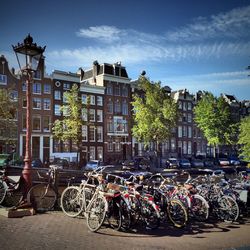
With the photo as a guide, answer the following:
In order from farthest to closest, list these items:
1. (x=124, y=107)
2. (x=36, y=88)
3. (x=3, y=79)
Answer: (x=124, y=107) < (x=36, y=88) < (x=3, y=79)

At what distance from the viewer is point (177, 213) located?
8680mm

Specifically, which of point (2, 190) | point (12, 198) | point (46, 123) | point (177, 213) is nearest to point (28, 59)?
point (2, 190)

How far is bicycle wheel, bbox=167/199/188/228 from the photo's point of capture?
8.47 metres

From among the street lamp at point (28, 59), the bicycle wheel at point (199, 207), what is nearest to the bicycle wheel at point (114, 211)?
the bicycle wheel at point (199, 207)

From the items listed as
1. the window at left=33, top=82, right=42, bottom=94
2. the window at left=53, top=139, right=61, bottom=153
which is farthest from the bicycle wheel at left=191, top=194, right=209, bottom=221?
the window at left=33, top=82, right=42, bottom=94

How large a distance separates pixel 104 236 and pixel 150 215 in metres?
1.53

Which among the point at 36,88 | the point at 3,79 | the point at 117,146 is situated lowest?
the point at 117,146

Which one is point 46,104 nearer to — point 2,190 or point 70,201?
point 2,190

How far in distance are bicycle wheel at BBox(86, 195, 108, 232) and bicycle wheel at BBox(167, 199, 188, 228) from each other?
2039 mm

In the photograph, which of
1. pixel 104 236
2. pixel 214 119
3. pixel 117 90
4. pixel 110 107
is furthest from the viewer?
pixel 117 90

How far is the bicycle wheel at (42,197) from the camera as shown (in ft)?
30.4

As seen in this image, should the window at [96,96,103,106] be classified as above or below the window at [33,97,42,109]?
above

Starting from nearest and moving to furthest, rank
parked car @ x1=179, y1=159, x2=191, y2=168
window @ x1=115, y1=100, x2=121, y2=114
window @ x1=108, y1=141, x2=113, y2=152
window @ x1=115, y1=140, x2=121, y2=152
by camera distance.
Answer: parked car @ x1=179, y1=159, x2=191, y2=168, window @ x1=108, y1=141, x2=113, y2=152, window @ x1=115, y1=140, x2=121, y2=152, window @ x1=115, y1=100, x2=121, y2=114

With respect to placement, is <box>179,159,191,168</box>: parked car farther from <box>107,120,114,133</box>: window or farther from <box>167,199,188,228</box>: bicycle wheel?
<box>167,199,188,228</box>: bicycle wheel
